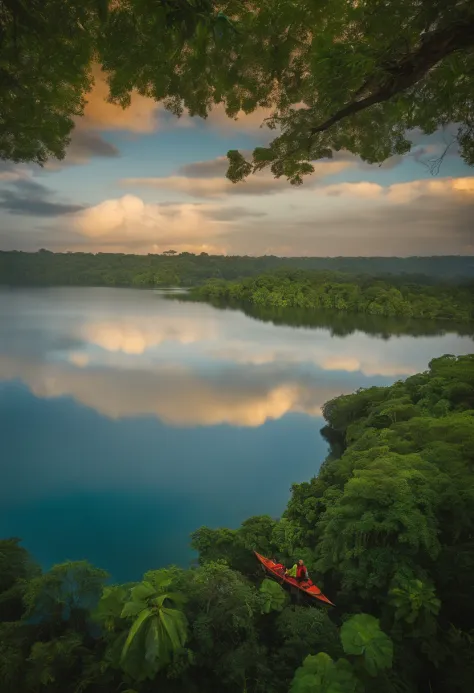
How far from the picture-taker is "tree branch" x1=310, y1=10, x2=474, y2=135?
286 centimetres

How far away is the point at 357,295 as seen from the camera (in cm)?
6681

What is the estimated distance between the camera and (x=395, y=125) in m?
4.89

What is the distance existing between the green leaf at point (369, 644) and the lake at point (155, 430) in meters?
6.43

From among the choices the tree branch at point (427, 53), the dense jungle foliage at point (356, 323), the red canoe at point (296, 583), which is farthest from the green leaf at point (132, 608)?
the dense jungle foliage at point (356, 323)

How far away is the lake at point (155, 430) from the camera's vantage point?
10.8 metres

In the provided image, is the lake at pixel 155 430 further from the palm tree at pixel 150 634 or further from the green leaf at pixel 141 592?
the palm tree at pixel 150 634

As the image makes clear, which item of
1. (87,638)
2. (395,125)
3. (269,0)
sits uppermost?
(269,0)

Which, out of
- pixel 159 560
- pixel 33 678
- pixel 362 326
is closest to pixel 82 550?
pixel 159 560

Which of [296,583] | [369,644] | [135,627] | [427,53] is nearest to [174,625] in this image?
[135,627]

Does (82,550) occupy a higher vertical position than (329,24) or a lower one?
lower

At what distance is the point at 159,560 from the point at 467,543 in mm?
6751

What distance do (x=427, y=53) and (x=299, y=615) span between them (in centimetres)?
564

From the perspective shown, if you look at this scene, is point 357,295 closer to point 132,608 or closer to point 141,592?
point 141,592

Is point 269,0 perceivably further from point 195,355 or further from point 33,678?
point 195,355
